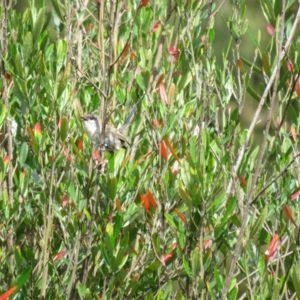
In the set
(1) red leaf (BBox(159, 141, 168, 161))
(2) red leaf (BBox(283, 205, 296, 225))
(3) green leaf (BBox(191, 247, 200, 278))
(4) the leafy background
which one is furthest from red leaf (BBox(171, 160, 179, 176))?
(3) green leaf (BBox(191, 247, 200, 278))

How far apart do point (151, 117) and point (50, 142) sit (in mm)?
457

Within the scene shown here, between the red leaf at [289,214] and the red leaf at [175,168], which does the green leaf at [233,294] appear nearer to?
the red leaf at [289,214]

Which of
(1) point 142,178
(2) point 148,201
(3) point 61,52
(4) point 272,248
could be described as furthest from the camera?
(3) point 61,52

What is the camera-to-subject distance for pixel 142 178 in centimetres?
299

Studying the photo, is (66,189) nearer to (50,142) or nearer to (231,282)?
(50,142)

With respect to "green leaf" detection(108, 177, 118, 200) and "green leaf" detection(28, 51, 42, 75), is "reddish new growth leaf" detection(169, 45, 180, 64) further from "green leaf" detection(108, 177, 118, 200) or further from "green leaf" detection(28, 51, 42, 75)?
"green leaf" detection(108, 177, 118, 200)

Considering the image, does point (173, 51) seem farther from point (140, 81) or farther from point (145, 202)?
point (145, 202)

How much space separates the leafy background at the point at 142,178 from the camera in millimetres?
2635

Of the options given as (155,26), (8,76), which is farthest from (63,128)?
(155,26)

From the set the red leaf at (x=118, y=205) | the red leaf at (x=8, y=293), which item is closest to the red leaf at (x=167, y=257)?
the red leaf at (x=118, y=205)

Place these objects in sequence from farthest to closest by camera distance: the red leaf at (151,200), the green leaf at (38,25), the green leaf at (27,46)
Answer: the green leaf at (38,25) → the green leaf at (27,46) → the red leaf at (151,200)

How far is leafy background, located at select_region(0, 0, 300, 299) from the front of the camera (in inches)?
104

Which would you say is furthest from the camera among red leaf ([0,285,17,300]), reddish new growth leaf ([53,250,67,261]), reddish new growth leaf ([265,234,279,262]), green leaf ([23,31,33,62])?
green leaf ([23,31,33,62])

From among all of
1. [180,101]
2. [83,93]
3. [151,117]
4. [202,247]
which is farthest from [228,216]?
[83,93]
